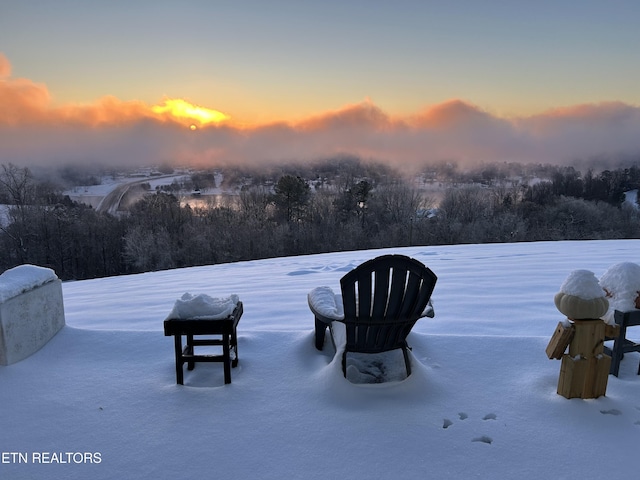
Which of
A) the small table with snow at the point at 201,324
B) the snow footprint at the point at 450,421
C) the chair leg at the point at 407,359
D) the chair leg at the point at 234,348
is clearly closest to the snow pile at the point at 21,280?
the small table with snow at the point at 201,324

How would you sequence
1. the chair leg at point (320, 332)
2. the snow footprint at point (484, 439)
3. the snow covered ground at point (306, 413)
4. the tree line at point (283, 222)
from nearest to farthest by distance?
the snow covered ground at point (306, 413) → the snow footprint at point (484, 439) → the chair leg at point (320, 332) → the tree line at point (283, 222)

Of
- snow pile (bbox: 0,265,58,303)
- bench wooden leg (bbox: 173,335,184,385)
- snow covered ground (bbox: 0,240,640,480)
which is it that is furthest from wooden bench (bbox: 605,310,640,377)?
snow pile (bbox: 0,265,58,303)

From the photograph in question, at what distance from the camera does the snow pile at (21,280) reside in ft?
8.61

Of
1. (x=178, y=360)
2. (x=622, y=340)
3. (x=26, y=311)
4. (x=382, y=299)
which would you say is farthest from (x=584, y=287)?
(x=26, y=311)

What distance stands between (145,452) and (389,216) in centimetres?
3042

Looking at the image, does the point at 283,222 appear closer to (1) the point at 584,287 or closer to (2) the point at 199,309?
(2) the point at 199,309

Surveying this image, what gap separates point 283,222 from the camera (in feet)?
101

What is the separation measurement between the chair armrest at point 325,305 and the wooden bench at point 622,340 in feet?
5.24

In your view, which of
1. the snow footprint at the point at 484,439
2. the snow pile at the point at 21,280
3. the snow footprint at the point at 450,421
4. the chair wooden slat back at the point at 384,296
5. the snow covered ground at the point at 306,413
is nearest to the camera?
the snow covered ground at the point at 306,413

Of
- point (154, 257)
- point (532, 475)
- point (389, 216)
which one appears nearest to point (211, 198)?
point (154, 257)

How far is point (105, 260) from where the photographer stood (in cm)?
3078

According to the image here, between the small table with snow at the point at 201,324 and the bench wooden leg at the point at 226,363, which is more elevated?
the small table with snow at the point at 201,324

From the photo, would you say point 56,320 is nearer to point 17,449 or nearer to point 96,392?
point 96,392

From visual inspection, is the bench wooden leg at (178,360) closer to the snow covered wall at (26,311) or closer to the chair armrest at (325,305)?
the chair armrest at (325,305)
